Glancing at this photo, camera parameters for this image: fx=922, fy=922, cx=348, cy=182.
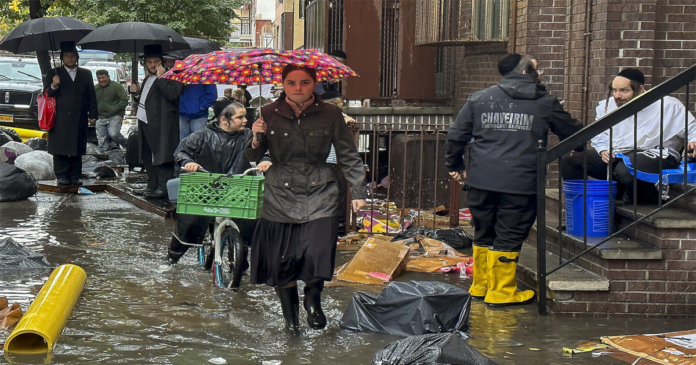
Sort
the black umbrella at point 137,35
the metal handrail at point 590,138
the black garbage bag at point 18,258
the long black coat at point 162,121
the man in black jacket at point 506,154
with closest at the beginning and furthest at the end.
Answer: the metal handrail at point 590,138, the man in black jacket at point 506,154, the black garbage bag at point 18,258, the long black coat at point 162,121, the black umbrella at point 137,35

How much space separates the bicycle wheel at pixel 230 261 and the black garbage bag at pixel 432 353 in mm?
2361

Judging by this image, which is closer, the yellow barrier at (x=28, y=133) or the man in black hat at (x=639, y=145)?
the man in black hat at (x=639, y=145)

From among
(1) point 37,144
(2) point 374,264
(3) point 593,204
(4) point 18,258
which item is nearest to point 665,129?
(3) point 593,204

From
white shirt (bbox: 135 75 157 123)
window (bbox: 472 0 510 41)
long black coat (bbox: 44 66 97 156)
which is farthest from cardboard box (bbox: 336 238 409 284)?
long black coat (bbox: 44 66 97 156)

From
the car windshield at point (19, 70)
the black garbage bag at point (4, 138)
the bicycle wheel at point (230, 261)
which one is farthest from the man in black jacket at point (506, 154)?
the car windshield at point (19, 70)

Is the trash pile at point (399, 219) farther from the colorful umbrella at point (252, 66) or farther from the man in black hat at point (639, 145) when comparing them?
the colorful umbrella at point (252, 66)

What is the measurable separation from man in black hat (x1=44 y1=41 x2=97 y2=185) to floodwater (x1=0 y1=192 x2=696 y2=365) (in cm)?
442

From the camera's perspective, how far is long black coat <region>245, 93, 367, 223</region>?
231 inches

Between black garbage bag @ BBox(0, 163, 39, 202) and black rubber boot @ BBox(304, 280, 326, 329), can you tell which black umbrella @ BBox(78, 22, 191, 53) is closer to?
black garbage bag @ BBox(0, 163, 39, 202)

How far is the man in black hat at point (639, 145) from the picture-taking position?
6.93 metres

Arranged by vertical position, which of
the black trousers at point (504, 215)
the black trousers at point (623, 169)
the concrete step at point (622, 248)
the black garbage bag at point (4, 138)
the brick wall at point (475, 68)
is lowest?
the black garbage bag at point (4, 138)

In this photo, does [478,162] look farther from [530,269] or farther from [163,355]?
[163,355]

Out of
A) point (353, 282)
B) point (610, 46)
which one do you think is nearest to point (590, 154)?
point (610, 46)

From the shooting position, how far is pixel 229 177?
21.7 feet
